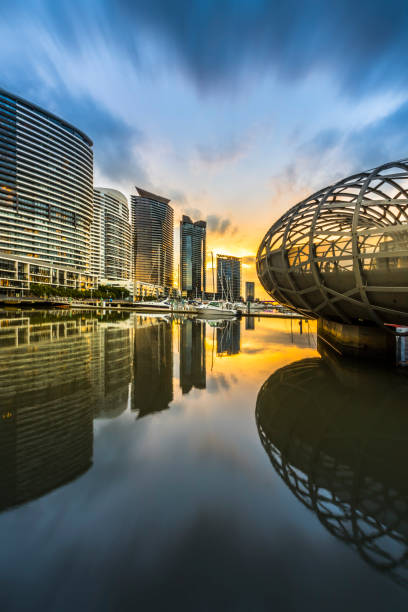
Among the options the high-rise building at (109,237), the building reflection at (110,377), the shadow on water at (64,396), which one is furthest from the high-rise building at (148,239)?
the shadow on water at (64,396)

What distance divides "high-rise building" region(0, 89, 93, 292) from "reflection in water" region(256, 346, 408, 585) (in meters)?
86.6

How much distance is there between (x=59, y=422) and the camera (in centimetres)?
458

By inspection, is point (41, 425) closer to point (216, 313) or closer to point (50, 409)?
point (50, 409)

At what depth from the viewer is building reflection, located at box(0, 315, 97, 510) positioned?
314 cm

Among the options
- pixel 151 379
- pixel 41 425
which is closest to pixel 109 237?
pixel 151 379

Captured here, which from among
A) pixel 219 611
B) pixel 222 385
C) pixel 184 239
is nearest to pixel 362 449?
pixel 219 611

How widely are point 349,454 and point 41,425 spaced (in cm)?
535

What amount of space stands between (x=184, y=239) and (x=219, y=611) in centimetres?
19331

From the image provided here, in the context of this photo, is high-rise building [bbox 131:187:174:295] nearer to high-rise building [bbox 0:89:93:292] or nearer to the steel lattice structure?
high-rise building [bbox 0:89:93:292]

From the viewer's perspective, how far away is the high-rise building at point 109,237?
119 metres

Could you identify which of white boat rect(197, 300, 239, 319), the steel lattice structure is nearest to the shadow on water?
the steel lattice structure

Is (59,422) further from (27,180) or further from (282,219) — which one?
(27,180)

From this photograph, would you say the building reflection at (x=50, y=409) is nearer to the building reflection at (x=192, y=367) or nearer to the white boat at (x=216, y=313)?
the building reflection at (x=192, y=367)

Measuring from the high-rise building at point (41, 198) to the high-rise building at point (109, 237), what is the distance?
2177 centimetres
